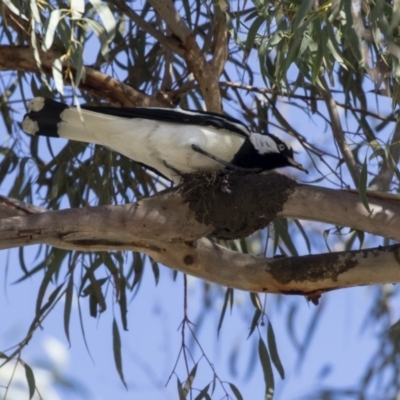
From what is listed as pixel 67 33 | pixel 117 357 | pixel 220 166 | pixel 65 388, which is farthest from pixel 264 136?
pixel 65 388

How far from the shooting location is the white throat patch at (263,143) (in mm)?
3287

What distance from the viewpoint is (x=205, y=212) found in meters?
2.81

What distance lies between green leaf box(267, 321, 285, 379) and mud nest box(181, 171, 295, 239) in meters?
0.55

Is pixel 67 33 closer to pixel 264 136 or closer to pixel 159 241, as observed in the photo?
pixel 159 241

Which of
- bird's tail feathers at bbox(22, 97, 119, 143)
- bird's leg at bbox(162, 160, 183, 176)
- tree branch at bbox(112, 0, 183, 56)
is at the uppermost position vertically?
tree branch at bbox(112, 0, 183, 56)

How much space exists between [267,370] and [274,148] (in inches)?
27.5

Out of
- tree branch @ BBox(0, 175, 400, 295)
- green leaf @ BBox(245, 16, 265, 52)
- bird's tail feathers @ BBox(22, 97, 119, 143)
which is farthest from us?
bird's tail feathers @ BBox(22, 97, 119, 143)

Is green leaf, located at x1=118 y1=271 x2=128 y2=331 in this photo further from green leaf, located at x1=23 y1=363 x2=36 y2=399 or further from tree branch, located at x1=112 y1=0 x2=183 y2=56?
tree branch, located at x1=112 y1=0 x2=183 y2=56

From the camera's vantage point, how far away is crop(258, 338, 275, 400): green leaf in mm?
3162

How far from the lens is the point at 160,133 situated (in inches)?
125

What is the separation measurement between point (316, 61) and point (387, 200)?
0.53 m

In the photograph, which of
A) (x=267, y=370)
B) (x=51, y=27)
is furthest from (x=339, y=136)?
(x=51, y=27)

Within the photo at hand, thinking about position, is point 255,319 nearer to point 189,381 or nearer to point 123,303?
point 189,381

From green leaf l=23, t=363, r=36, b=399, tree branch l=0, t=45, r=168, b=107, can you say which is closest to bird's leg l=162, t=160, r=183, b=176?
tree branch l=0, t=45, r=168, b=107
